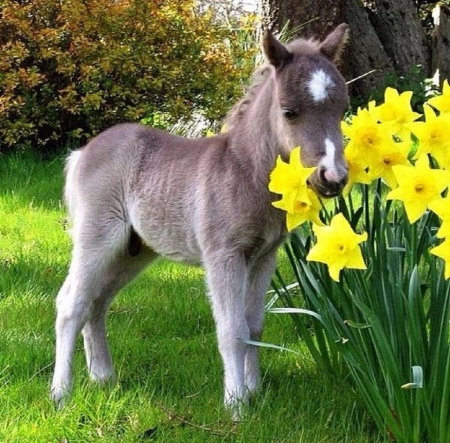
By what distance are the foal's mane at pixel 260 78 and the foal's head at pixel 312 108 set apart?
1 centimetres

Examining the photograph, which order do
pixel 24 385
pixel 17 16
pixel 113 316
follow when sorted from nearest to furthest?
pixel 24 385 → pixel 113 316 → pixel 17 16

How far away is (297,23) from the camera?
7.96m

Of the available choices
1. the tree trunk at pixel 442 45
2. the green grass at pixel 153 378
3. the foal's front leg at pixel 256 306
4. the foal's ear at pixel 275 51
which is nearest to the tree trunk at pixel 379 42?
the tree trunk at pixel 442 45

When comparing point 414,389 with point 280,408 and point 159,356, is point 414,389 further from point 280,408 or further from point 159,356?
point 159,356

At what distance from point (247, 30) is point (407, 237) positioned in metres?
5.98

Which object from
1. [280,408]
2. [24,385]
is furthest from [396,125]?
[24,385]

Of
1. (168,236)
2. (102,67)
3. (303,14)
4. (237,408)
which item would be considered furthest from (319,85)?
(303,14)

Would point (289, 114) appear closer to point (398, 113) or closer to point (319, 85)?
point (319, 85)

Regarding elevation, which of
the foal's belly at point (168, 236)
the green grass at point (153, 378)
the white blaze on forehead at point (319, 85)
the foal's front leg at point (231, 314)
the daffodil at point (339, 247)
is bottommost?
the green grass at point (153, 378)

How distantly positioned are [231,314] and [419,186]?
1.11m

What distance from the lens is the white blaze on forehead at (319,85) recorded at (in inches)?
120

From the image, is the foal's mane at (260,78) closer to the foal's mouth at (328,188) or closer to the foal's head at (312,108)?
the foal's head at (312,108)

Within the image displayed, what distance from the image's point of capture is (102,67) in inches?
299

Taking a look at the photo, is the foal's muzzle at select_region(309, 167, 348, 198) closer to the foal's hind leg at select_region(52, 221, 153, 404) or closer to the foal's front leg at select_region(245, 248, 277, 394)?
the foal's front leg at select_region(245, 248, 277, 394)
